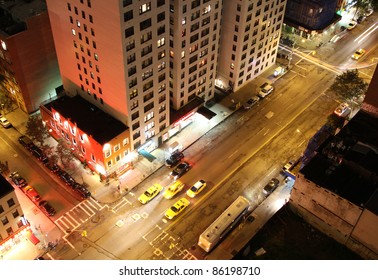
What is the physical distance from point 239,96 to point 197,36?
28461 mm

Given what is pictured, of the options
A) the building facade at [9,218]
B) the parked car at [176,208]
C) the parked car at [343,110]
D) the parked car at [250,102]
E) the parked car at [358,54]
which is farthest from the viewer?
the parked car at [358,54]

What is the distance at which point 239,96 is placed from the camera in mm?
135500

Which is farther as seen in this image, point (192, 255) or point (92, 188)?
point (92, 188)

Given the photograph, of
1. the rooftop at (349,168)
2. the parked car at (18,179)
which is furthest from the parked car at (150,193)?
A: the rooftop at (349,168)

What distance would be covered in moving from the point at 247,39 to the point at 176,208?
51375 mm

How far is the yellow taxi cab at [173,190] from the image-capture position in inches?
4245

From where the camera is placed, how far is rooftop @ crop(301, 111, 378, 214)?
8875cm

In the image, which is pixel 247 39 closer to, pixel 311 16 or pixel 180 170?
pixel 311 16

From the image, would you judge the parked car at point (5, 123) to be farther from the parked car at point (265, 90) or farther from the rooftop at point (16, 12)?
the parked car at point (265, 90)

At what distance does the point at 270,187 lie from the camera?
109 metres

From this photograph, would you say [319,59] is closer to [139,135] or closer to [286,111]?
[286,111]

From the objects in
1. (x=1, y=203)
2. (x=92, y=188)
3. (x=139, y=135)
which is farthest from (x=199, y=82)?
(x=1, y=203)

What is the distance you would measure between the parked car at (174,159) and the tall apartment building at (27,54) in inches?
1521

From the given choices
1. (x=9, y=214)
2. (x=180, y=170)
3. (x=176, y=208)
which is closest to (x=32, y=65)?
(x=9, y=214)
